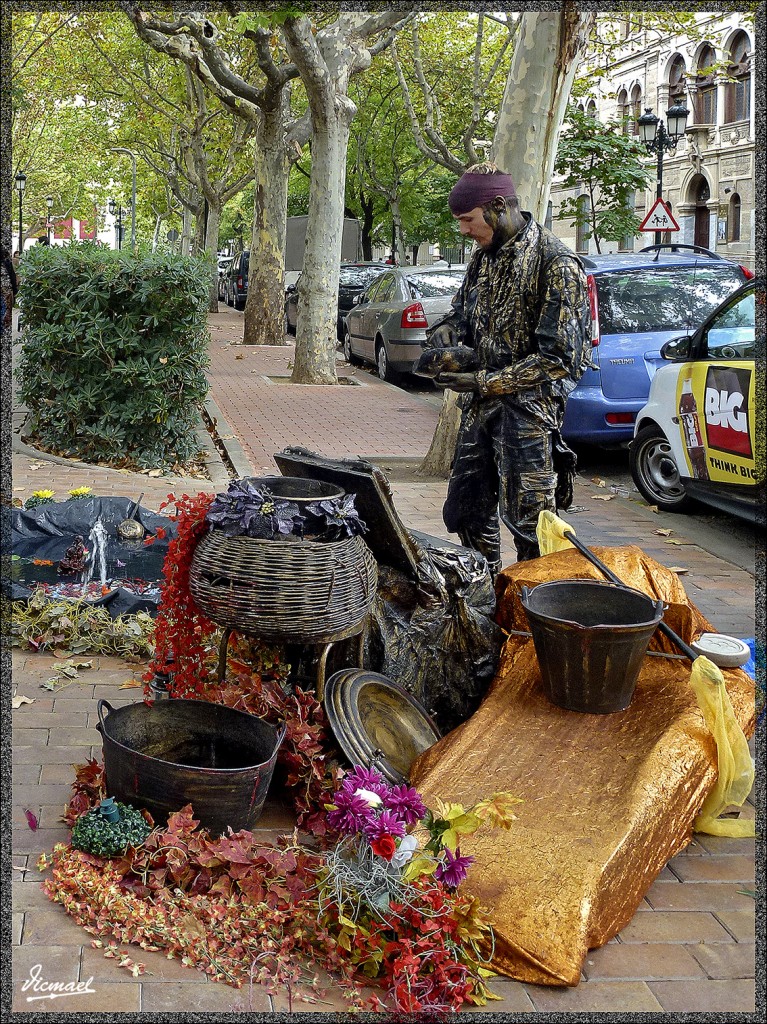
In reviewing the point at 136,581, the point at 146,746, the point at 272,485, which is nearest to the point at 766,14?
the point at 272,485

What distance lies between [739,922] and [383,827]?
1.10m

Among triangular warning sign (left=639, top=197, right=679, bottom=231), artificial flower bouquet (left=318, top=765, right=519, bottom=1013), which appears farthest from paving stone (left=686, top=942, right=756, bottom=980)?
triangular warning sign (left=639, top=197, right=679, bottom=231)

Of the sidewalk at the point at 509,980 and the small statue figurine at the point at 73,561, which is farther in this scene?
the small statue figurine at the point at 73,561

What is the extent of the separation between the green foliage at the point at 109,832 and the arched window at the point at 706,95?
3906cm

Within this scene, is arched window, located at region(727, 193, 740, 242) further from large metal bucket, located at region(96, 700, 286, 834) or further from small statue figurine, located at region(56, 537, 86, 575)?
large metal bucket, located at region(96, 700, 286, 834)

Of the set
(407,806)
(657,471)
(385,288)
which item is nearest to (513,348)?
(407,806)

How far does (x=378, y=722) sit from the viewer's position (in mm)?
3961

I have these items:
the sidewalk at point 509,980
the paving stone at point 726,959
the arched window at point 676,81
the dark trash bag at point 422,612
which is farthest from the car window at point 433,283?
the arched window at point 676,81

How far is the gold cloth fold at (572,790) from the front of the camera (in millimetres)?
3043

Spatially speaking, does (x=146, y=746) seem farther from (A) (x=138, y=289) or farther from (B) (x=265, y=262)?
(B) (x=265, y=262)

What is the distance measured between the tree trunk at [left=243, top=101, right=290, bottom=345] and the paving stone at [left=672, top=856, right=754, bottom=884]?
58.1 ft

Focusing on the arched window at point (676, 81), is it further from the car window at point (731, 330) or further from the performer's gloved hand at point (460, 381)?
the performer's gloved hand at point (460, 381)

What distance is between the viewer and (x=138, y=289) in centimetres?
947

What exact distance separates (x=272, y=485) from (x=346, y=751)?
3.26ft
